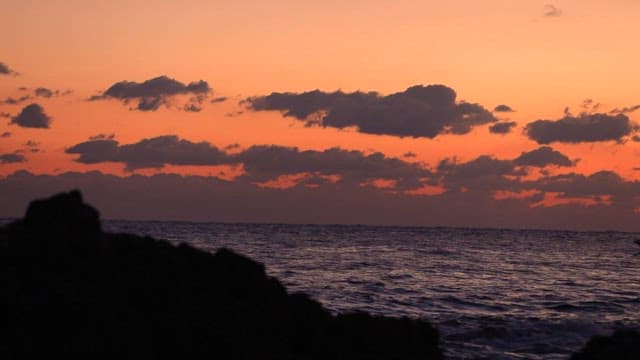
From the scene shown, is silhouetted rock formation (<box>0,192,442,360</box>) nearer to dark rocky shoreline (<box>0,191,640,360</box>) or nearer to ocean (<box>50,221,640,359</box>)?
dark rocky shoreline (<box>0,191,640,360</box>)

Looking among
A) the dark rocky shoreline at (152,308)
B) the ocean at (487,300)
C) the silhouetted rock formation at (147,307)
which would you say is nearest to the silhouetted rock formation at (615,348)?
the dark rocky shoreline at (152,308)

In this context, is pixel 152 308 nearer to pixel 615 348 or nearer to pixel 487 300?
pixel 615 348

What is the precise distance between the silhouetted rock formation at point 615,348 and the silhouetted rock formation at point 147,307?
11.1 feet

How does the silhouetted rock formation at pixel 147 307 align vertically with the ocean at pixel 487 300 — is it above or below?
above

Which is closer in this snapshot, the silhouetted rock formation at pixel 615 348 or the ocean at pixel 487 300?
the silhouetted rock formation at pixel 615 348

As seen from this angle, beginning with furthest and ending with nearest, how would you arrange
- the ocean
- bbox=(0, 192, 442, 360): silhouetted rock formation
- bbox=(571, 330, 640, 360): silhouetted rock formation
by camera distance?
the ocean
bbox=(571, 330, 640, 360): silhouetted rock formation
bbox=(0, 192, 442, 360): silhouetted rock formation

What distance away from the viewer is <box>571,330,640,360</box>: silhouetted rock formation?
16.4 metres

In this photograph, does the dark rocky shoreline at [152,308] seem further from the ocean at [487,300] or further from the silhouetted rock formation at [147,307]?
the ocean at [487,300]

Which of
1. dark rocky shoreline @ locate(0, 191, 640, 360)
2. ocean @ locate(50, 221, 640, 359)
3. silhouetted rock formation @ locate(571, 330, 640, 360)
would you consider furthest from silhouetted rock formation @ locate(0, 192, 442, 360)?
ocean @ locate(50, 221, 640, 359)

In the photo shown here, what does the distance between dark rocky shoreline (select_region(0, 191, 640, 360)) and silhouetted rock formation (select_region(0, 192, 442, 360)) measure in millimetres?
23

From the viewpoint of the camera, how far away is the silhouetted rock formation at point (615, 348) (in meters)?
16.4

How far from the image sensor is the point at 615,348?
54.6ft

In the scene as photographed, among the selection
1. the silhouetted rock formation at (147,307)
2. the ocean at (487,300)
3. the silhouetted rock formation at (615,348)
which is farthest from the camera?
the ocean at (487,300)

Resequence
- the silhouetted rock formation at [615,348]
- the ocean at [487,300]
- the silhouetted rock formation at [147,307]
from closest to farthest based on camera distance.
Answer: the silhouetted rock formation at [147,307]
the silhouetted rock formation at [615,348]
the ocean at [487,300]
